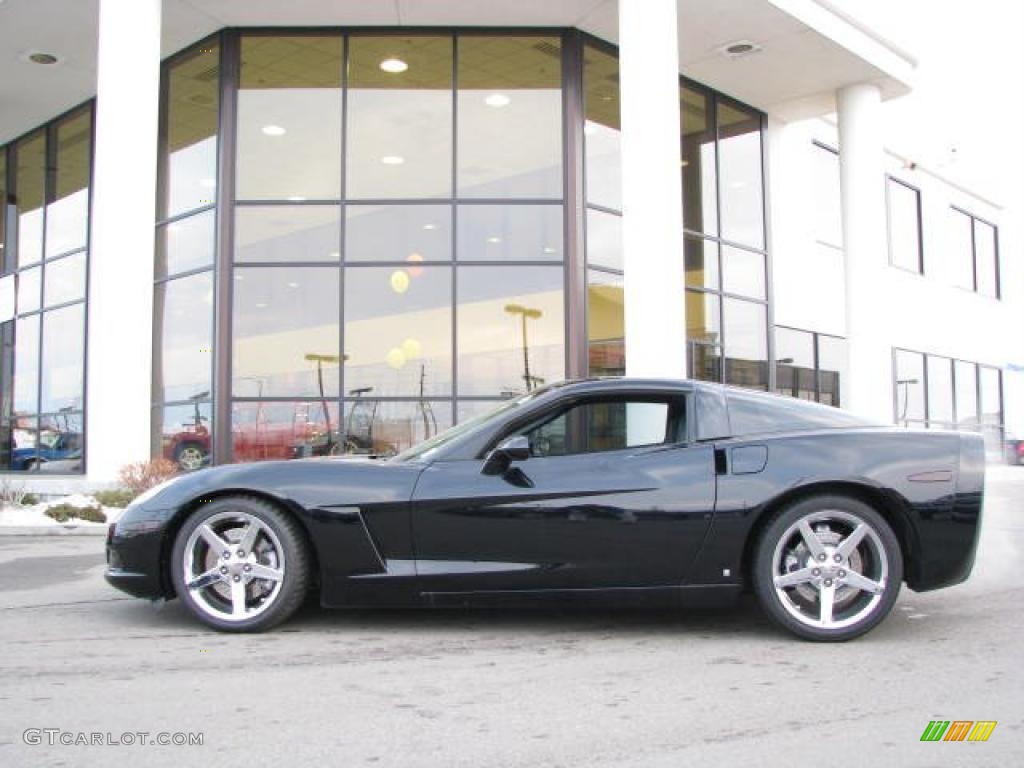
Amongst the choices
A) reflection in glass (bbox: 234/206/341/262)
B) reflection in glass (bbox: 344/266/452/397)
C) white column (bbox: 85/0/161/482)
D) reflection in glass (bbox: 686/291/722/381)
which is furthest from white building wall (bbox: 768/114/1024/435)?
white column (bbox: 85/0/161/482)

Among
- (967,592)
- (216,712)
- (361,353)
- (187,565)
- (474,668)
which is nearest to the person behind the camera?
(216,712)

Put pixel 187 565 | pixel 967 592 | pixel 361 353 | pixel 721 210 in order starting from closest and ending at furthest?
pixel 187 565 → pixel 967 592 → pixel 361 353 → pixel 721 210

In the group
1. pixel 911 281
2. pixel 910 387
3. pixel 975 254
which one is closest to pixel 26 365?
pixel 910 387

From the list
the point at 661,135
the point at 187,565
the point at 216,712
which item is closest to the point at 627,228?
the point at 661,135

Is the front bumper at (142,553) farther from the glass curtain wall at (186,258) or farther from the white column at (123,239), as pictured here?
the glass curtain wall at (186,258)

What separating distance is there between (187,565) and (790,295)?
16.3 m

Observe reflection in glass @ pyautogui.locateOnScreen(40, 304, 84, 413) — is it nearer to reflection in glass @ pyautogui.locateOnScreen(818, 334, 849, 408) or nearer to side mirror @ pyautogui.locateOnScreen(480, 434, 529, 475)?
reflection in glass @ pyautogui.locateOnScreen(818, 334, 849, 408)

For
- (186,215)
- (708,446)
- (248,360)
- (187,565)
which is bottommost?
(187,565)

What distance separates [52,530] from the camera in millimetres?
9906

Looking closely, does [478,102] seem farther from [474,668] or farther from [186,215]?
[474,668]

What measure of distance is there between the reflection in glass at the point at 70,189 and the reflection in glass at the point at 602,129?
31.1 ft

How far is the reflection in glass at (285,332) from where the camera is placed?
46.8 feet

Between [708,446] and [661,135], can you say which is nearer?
[708,446]

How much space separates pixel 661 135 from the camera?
42.4ft
